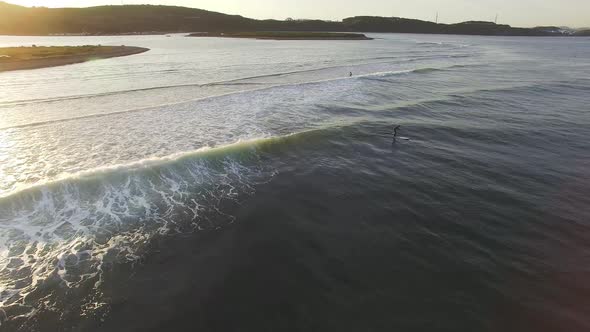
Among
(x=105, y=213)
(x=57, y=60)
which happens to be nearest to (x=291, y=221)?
(x=105, y=213)

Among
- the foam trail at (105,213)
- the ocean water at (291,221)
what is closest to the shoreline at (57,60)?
the ocean water at (291,221)

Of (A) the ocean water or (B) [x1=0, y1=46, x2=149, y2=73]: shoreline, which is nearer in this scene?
(A) the ocean water

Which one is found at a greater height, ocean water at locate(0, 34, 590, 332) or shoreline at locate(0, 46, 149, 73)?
shoreline at locate(0, 46, 149, 73)

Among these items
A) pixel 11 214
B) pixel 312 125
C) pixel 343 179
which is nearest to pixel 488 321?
pixel 343 179

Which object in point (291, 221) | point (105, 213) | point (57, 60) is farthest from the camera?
point (57, 60)

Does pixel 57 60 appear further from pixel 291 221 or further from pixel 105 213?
pixel 291 221

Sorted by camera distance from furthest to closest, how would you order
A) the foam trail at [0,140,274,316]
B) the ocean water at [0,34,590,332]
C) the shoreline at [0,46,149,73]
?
the shoreline at [0,46,149,73]
the foam trail at [0,140,274,316]
the ocean water at [0,34,590,332]

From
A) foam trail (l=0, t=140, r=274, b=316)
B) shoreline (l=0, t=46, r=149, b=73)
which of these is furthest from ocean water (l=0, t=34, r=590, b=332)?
shoreline (l=0, t=46, r=149, b=73)

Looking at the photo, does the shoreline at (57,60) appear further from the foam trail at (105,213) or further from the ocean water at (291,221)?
the foam trail at (105,213)

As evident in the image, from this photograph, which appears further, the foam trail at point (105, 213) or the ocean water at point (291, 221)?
the foam trail at point (105, 213)

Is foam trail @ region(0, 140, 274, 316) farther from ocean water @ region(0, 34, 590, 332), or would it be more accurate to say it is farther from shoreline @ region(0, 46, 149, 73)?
shoreline @ region(0, 46, 149, 73)
